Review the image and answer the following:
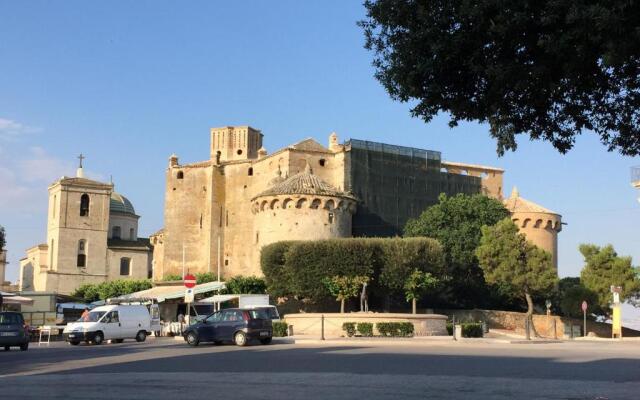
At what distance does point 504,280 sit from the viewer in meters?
47.1

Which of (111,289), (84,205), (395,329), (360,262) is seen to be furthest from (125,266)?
(395,329)

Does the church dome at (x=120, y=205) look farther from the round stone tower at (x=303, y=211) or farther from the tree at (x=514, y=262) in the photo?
the tree at (x=514, y=262)

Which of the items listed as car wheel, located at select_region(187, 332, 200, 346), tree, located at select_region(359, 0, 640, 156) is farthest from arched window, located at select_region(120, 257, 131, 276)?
tree, located at select_region(359, 0, 640, 156)

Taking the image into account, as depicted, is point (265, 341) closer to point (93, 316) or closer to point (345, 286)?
point (93, 316)

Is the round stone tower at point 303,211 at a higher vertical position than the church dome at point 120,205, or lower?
lower

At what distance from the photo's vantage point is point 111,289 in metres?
64.6

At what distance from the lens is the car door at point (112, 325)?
32.3 meters

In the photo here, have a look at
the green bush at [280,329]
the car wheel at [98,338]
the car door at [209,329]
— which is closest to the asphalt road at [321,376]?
the car door at [209,329]

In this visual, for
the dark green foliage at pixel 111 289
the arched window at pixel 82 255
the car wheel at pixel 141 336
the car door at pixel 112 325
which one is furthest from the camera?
the arched window at pixel 82 255

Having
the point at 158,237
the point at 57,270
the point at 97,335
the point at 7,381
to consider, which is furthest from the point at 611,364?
the point at 57,270

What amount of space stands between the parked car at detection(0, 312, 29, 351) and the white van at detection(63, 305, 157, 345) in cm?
423

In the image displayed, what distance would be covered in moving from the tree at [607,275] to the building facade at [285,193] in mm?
14895

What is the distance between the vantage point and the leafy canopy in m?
46.5

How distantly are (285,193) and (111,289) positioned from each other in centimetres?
2043
